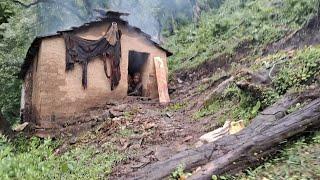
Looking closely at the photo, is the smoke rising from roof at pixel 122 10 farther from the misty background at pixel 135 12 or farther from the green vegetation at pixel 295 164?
the green vegetation at pixel 295 164

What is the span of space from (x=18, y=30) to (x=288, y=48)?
49.4 ft

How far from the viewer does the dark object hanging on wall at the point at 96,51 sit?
1378cm

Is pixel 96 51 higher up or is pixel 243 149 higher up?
pixel 96 51

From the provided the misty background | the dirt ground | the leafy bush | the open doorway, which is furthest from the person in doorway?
the misty background

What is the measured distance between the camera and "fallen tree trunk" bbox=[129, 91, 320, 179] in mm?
6008

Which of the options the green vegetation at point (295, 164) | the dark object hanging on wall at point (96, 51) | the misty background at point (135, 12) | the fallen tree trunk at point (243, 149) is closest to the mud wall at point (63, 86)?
the dark object hanging on wall at point (96, 51)

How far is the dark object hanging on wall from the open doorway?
1.17 metres

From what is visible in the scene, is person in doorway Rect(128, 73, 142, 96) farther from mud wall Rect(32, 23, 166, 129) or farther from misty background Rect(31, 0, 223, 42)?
misty background Rect(31, 0, 223, 42)

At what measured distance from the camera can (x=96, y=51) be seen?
47.3 feet

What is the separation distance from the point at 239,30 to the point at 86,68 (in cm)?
867

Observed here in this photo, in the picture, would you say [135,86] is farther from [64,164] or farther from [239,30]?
[64,164]

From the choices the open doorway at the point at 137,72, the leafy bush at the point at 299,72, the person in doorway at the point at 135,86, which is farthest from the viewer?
the open doorway at the point at 137,72

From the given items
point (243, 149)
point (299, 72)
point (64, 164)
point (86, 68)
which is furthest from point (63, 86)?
point (243, 149)

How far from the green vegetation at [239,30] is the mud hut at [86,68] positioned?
3467 mm
